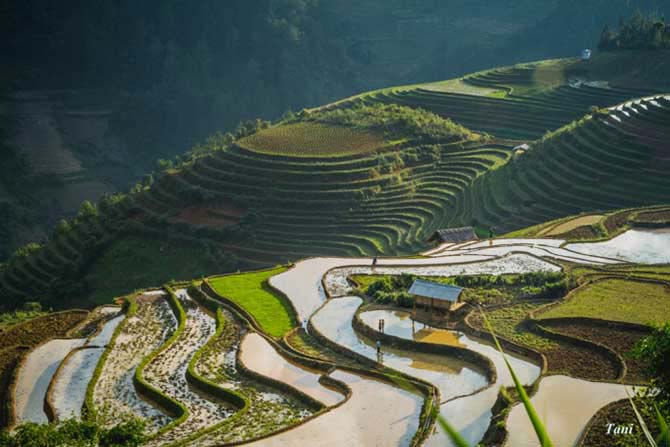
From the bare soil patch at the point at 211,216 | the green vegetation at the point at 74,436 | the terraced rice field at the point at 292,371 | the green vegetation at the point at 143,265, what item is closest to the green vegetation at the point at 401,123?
the bare soil patch at the point at 211,216

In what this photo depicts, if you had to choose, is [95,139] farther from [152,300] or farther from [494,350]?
[494,350]

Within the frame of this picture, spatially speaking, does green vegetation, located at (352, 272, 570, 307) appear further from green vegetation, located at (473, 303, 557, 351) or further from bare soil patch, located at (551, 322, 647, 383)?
bare soil patch, located at (551, 322, 647, 383)

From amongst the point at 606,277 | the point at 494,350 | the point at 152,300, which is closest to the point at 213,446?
the point at 494,350

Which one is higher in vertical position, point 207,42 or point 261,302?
point 207,42

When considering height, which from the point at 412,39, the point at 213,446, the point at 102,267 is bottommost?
the point at 102,267

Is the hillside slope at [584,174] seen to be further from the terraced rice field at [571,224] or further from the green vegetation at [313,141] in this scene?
the green vegetation at [313,141]

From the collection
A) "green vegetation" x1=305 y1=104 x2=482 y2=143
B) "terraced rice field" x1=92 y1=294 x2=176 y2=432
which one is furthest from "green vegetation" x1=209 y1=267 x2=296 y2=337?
"green vegetation" x1=305 y1=104 x2=482 y2=143
